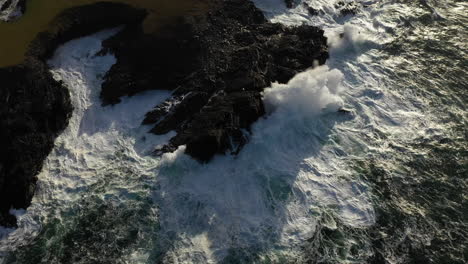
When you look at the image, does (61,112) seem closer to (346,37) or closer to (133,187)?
(133,187)

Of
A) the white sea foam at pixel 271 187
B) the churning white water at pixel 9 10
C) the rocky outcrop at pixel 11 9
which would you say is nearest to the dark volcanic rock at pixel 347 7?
the white sea foam at pixel 271 187

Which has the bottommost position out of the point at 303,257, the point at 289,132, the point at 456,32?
the point at 303,257

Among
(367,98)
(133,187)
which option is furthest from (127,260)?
(367,98)

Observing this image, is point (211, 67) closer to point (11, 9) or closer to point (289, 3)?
point (289, 3)

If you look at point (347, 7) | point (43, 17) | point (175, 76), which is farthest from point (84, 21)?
point (347, 7)

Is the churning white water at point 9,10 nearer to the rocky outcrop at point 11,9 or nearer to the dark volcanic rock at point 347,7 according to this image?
the rocky outcrop at point 11,9
